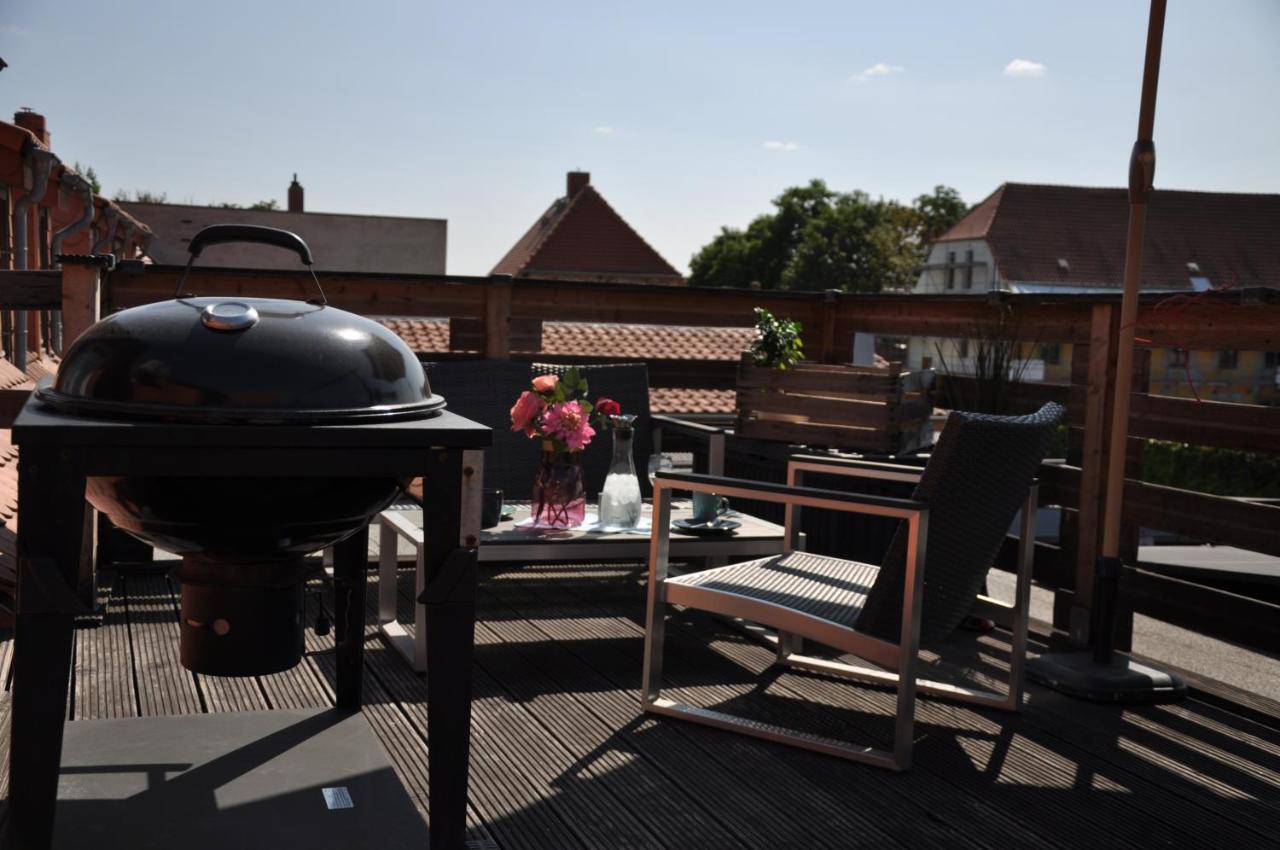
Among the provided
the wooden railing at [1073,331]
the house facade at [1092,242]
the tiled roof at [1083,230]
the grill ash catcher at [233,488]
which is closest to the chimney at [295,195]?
the house facade at [1092,242]

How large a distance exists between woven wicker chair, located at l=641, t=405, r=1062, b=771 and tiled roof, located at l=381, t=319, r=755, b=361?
9.60m

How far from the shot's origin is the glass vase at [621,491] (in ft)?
12.8

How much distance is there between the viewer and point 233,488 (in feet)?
6.60

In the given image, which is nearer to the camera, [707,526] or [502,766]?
[502,766]

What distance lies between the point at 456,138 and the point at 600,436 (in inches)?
927

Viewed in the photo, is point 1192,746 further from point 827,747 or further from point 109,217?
point 109,217

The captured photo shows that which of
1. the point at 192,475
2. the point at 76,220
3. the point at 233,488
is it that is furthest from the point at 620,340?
the point at 192,475

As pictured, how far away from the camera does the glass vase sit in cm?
391

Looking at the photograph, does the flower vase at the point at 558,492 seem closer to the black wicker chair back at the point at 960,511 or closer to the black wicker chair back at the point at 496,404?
the black wicker chair back at the point at 496,404

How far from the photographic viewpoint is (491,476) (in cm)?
471

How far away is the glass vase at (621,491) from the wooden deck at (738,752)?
0.42 m

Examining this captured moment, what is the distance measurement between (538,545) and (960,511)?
1318 mm

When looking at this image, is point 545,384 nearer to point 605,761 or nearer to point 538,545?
point 538,545

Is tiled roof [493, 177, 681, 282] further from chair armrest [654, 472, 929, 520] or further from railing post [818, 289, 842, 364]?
chair armrest [654, 472, 929, 520]
